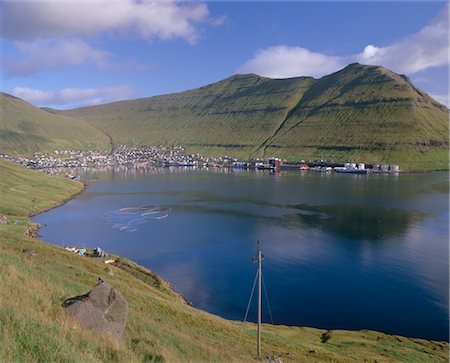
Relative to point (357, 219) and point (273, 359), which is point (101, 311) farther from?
point (357, 219)

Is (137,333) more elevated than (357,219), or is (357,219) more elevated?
(137,333)

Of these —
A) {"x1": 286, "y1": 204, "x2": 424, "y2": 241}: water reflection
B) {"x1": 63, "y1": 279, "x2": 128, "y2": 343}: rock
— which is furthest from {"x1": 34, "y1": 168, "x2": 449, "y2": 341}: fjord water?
{"x1": 63, "y1": 279, "x2": 128, "y2": 343}: rock

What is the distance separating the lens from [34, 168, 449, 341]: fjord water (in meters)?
48.2

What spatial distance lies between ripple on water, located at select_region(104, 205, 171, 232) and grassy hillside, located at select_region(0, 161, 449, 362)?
109 ft

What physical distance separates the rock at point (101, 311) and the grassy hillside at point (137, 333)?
1.87 ft

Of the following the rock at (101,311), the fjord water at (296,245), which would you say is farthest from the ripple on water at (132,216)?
the rock at (101,311)

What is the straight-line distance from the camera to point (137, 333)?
17.5 meters

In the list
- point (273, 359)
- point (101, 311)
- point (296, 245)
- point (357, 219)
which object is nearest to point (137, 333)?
point (101, 311)

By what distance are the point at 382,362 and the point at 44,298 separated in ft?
86.0

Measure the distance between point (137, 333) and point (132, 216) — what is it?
274 feet

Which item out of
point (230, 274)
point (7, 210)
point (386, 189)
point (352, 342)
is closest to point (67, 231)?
point (7, 210)

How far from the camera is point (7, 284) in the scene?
14523mm

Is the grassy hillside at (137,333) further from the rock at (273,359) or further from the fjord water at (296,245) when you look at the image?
the fjord water at (296,245)

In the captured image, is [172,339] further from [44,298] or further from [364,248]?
[364,248]
